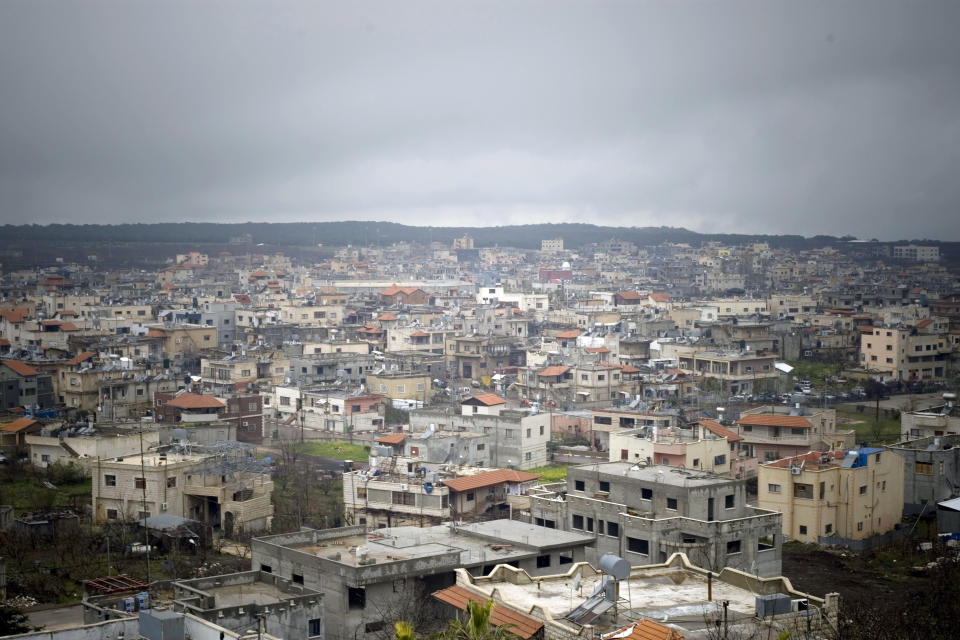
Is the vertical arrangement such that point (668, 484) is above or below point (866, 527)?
above

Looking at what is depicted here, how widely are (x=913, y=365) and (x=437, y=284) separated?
32.9 m

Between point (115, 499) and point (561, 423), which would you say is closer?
point (115, 499)

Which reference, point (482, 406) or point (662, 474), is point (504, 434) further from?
point (662, 474)

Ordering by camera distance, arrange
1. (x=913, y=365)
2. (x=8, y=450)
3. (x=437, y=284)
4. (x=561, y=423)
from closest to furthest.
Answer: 1. (x=8, y=450)
2. (x=561, y=423)
3. (x=913, y=365)
4. (x=437, y=284)

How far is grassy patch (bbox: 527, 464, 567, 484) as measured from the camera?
61.9ft

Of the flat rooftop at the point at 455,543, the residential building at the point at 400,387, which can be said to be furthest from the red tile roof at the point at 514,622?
the residential building at the point at 400,387

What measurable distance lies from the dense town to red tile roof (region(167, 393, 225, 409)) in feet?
0.14

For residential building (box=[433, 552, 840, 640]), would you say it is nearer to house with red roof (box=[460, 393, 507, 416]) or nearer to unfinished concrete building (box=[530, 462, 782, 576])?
unfinished concrete building (box=[530, 462, 782, 576])

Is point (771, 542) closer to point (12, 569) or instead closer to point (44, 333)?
point (12, 569)

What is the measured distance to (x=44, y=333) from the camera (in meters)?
33.0

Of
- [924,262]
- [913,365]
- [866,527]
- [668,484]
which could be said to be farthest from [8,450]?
[924,262]

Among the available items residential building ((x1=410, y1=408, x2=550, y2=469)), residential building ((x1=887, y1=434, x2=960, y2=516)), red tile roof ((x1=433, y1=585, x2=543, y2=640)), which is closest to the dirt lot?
residential building ((x1=887, y1=434, x2=960, y2=516))

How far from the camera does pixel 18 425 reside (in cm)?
2022

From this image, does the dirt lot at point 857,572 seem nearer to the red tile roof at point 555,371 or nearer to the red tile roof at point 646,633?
the red tile roof at point 646,633
